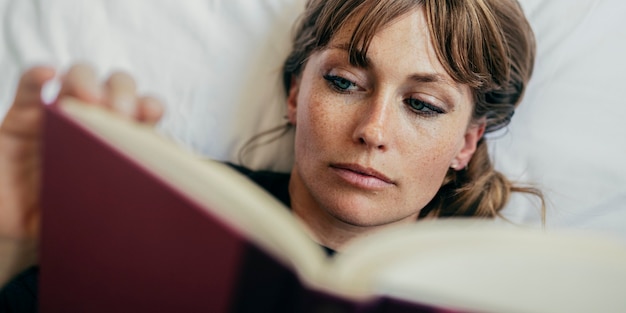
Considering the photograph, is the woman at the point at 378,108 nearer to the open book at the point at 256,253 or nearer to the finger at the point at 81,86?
the finger at the point at 81,86

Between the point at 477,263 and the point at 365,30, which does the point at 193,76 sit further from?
the point at 477,263

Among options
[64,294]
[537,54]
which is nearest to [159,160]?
[64,294]

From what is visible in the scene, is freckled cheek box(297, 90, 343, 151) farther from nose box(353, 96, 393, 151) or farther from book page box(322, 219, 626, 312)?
book page box(322, 219, 626, 312)

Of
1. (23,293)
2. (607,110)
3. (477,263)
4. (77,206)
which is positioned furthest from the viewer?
(607,110)

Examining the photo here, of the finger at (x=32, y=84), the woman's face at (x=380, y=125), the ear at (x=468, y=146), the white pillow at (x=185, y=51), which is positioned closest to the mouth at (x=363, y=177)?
the woman's face at (x=380, y=125)

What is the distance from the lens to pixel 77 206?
68 cm

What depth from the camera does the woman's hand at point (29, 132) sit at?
0.76 meters

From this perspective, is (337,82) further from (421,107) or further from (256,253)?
(256,253)

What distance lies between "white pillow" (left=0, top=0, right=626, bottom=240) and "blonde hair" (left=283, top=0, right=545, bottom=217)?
0.19 feet

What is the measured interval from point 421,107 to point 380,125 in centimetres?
9

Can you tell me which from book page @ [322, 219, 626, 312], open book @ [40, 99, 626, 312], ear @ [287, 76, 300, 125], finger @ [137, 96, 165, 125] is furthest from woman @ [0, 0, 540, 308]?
book page @ [322, 219, 626, 312]

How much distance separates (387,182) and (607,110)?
0.53m

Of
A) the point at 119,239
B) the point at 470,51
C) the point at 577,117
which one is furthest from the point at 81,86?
the point at 577,117

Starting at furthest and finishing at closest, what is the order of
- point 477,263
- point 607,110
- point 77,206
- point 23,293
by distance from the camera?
1. point 607,110
2. point 23,293
3. point 77,206
4. point 477,263
